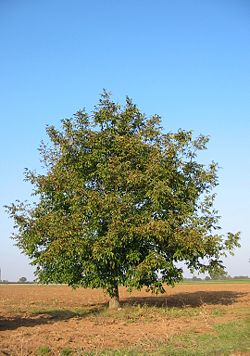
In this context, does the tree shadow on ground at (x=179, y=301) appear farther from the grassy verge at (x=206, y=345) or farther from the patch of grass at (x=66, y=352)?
the patch of grass at (x=66, y=352)

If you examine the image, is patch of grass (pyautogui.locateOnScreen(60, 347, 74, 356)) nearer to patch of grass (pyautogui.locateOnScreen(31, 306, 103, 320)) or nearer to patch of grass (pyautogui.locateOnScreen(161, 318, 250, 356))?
patch of grass (pyautogui.locateOnScreen(161, 318, 250, 356))

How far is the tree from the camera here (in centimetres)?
2286

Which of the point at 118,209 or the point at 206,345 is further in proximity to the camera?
the point at 118,209

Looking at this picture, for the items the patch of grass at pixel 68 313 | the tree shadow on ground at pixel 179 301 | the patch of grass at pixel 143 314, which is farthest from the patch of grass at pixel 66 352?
the tree shadow on ground at pixel 179 301

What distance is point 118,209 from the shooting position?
22531 millimetres

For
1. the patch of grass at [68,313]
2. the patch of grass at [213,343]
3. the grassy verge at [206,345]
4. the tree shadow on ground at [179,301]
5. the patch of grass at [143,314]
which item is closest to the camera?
the grassy verge at [206,345]

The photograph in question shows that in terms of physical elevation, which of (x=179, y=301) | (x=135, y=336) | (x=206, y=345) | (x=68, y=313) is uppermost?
(x=179, y=301)

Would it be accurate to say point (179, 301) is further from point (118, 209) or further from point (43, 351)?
point (43, 351)

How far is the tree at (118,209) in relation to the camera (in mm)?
22859

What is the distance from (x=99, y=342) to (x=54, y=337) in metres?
1.69

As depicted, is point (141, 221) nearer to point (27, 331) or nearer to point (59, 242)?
point (59, 242)

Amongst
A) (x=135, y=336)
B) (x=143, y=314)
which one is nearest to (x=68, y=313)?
(x=143, y=314)

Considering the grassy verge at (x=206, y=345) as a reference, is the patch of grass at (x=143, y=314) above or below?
above

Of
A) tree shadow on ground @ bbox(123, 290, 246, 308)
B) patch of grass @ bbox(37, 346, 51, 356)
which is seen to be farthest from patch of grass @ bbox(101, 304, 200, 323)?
patch of grass @ bbox(37, 346, 51, 356)
